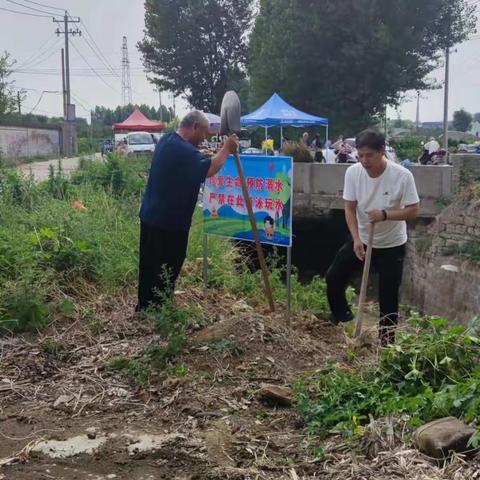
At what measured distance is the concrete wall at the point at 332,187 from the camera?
44.0 ft

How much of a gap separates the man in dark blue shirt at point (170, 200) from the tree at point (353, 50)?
65.8 feet

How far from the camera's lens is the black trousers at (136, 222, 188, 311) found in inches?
197

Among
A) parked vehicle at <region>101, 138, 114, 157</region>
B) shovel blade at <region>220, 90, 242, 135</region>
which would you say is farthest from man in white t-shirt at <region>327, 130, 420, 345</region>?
parked vehicle at <region>101, 138, 114, 157</region>

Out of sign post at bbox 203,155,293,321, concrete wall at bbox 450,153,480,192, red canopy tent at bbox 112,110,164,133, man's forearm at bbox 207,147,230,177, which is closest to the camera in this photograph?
man's forearm at bbox 207,147,230,177

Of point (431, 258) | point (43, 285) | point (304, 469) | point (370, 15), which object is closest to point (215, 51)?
point (370, 15)

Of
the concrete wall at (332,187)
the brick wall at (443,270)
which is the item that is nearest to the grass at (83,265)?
the brick wall at (443,270)

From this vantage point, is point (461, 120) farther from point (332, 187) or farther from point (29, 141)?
point (332, 187)

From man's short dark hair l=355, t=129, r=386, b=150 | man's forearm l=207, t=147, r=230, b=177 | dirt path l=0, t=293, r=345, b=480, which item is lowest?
dirt path l=0, t=293, r=345, b=480

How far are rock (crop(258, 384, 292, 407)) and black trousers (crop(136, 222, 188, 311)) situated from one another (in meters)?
1.46

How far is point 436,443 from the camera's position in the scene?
2.71 metres

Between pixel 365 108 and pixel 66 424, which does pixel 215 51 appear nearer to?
pixel 365 108

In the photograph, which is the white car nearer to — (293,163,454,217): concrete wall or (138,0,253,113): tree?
(138,0,253,113): tree

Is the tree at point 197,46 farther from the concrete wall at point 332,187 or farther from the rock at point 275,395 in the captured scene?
the rock at point 275,395

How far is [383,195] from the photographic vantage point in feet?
15.5
